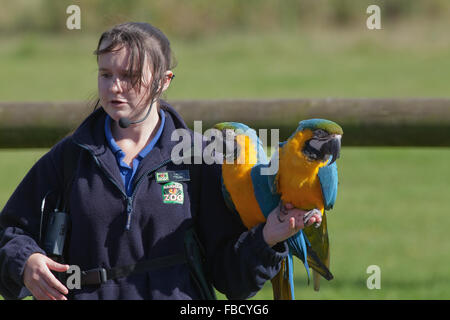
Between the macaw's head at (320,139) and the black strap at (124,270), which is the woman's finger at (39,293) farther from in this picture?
the macaw's head at (320,139)

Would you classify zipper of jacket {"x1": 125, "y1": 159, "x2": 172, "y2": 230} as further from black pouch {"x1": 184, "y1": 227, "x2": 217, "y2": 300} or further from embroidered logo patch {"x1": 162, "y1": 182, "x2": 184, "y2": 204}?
black pouch {"x1": 184, "y1": 227, "x2": 217, "y2": 300}

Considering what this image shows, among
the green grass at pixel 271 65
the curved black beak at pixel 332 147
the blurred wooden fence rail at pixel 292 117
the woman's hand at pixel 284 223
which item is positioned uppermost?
the curved black beak at pixel 332 147

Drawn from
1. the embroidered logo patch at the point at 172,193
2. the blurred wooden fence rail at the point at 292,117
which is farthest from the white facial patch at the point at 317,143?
the blurred wooden fence rail at the point at 292,117

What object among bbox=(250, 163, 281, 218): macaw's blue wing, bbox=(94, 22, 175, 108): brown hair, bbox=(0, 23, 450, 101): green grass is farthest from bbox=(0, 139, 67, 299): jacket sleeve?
bbox=(0, 23, 450, 101): green grass

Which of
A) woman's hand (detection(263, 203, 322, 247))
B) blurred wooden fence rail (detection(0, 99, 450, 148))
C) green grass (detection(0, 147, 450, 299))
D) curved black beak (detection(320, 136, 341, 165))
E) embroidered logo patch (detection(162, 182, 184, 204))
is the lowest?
green grass (detection(0, 147, 450, 299))

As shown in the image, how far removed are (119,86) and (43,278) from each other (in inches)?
22.9

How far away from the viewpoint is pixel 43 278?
6.84 feet

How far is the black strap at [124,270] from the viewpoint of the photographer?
6.92 feet

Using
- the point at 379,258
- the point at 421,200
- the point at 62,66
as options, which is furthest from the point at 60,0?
the point at 379,258

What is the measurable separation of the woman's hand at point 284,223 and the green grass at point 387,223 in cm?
198

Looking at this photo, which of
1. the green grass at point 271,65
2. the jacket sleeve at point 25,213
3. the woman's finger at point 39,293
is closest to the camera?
the woman's finger at point 39,293

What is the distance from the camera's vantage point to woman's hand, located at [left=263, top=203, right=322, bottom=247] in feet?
6.68

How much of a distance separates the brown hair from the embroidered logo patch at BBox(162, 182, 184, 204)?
257 millimetres

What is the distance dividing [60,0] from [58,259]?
19127mm
